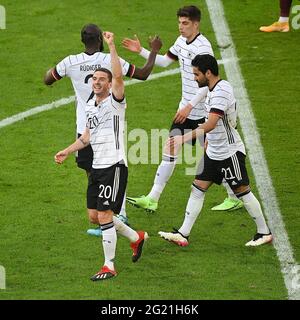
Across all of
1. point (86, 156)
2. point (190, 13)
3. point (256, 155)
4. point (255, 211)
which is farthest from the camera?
point (256, 155)

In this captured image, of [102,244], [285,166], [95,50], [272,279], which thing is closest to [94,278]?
[102,244]

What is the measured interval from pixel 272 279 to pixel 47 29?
8.96 meters

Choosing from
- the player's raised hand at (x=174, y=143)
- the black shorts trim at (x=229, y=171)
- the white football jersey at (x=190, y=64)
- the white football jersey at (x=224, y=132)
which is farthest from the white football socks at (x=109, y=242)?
the white football jersey at (x=190, y=64)

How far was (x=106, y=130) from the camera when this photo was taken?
1148 cm

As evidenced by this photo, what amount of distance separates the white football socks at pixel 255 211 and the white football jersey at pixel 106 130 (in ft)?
4.98

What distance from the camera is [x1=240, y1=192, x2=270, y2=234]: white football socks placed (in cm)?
1216

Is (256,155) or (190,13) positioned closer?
(190,13)

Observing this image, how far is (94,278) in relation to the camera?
11.4 m

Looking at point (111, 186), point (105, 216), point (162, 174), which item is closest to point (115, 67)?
point (111, 186)

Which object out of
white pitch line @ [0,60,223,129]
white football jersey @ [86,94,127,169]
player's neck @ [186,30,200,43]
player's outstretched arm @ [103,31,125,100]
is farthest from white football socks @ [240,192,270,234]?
white pitch line @ [0,60,223,129]

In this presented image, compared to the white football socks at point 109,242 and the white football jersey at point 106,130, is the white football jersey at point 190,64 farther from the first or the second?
the white football socks at point 109,242

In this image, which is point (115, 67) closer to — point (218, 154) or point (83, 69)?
point (83, 69)

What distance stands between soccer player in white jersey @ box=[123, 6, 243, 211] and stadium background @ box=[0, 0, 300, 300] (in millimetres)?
197

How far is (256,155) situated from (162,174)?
1855 millimetres
